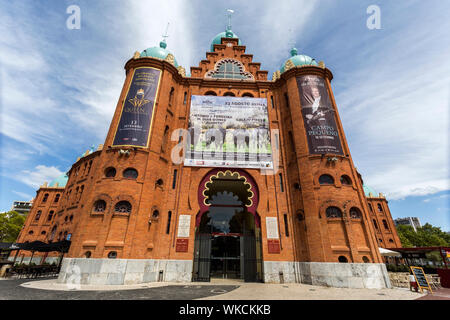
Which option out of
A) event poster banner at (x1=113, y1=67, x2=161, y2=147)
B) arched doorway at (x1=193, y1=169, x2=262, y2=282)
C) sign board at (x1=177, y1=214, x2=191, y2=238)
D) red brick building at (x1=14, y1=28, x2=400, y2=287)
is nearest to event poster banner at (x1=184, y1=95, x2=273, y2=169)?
red brick building at (x1=14, y1=28, x2=400, y2=287)

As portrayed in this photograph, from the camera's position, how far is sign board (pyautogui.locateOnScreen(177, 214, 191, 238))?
63.1ft

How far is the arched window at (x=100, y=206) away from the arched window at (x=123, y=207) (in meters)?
1.13

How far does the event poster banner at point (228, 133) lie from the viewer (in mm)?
22000

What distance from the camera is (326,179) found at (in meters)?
19.8

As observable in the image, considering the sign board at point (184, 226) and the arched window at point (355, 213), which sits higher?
the arched window at point (355, 213)

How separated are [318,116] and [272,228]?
1270cm

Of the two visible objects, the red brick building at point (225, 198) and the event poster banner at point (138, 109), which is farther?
the event poster banner at point (138, 109)

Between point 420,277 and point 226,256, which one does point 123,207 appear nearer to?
point 226,256

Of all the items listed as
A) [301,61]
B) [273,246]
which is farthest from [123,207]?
[301,61]

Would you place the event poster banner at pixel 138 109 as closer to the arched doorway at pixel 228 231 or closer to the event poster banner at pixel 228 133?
the event poster banner at pixel 228 133

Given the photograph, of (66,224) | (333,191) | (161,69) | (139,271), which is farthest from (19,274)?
(333,191)

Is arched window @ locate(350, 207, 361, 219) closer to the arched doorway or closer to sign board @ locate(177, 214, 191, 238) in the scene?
the arched doorway

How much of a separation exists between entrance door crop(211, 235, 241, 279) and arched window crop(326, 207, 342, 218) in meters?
9.55

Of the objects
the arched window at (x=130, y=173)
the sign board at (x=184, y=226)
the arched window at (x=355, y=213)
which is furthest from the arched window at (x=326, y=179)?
the arched window at (x=130, y=173)
